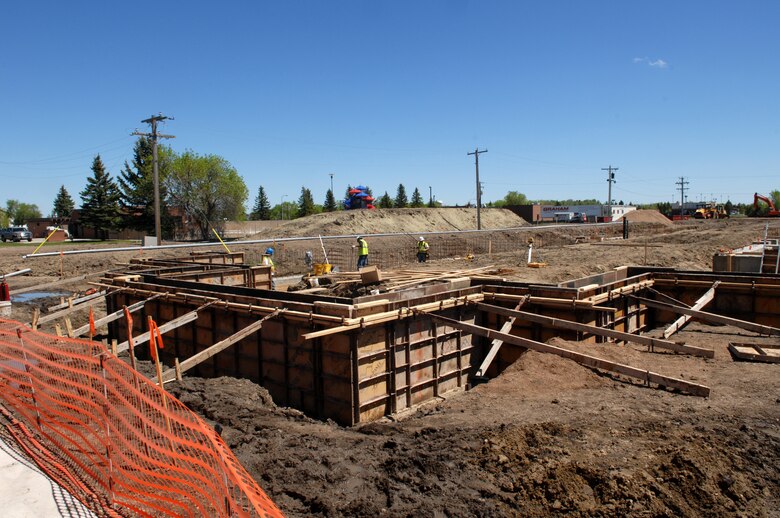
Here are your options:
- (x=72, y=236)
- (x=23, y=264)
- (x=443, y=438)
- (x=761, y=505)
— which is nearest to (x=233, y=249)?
(x=23, y=264)

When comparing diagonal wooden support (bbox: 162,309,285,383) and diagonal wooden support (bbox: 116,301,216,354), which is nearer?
diagonal wooden support (bbox: 162,309,285,383)

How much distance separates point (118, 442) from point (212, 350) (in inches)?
111

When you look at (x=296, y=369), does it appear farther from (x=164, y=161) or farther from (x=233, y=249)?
(x=164, y=161)

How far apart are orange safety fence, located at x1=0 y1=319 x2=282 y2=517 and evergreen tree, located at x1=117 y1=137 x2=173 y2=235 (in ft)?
165

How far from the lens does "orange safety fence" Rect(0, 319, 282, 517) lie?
172 inches


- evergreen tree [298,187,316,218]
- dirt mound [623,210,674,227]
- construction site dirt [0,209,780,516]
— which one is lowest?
construction site dirt [0,209,780,516]

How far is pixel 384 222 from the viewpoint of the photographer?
5434cm

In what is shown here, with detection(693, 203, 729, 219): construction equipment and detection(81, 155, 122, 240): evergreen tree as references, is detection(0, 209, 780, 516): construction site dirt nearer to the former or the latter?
detection(81, 155, 122, 240): evergreen tree

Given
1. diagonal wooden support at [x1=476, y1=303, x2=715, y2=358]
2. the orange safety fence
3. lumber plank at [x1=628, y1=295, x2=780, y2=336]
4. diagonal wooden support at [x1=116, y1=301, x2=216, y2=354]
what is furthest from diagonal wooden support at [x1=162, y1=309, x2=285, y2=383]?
lumber plank at [x1=628, y1=295, x2=780, y2=336]

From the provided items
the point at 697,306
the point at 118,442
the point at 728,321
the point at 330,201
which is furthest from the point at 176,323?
the point at 330,201

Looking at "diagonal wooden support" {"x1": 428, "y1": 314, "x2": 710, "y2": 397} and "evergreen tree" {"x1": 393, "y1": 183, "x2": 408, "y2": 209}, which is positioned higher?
"evergreen tree" {"x1": 393, "y1": 183, "x2": 408, "y2": 209}

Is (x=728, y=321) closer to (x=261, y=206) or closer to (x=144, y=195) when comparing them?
(x=144, y=195)

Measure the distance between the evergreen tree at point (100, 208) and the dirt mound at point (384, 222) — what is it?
61.9ft

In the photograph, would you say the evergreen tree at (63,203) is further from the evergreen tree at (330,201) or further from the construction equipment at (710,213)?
the construction equipment at (710,213)
